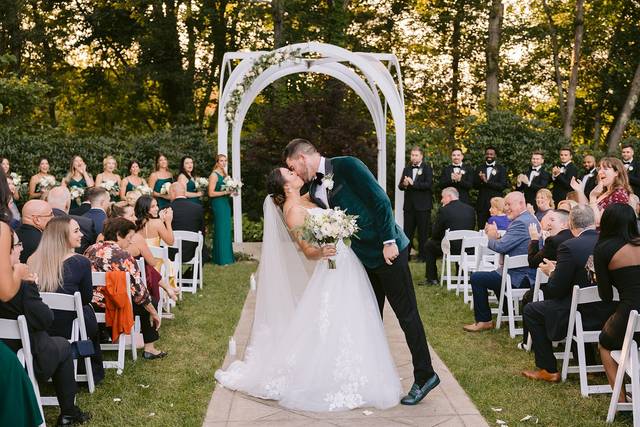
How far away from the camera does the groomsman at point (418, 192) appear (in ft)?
40.9

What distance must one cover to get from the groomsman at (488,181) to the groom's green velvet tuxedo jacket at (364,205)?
27.8 ft

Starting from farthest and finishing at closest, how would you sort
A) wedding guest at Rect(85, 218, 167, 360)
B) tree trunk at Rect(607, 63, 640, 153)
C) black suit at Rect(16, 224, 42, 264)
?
tree trunk at Rect(607, 63, 640, 153) < black suit at Rect(16, 224, 42, 264) < wedding guest at Rect(85, 218, 167, 360)

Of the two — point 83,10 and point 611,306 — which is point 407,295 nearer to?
point 611,306

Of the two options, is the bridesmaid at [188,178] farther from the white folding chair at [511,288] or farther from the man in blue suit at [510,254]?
the white folding chair at [511,288]

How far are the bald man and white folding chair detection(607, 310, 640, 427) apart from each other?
4890 millimetres

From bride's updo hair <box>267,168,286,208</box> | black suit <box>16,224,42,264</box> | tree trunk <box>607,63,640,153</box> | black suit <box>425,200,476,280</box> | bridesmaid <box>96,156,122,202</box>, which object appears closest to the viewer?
bride's updo hair <box>267,168,286,208</box>

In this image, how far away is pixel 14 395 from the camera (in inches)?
129

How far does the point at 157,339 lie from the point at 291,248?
1.75m

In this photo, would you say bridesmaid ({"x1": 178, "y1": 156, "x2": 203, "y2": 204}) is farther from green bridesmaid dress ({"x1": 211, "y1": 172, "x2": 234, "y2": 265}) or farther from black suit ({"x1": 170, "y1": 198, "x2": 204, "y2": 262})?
black suit ({"x1": 170, "y1": 198, "x2": 204, "y2": 262})

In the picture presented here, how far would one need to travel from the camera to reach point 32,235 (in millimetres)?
6586

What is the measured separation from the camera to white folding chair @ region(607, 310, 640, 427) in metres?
4.43

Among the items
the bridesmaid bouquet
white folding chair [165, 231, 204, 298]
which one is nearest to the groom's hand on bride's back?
white folding chair [165, 231, 204, 298]

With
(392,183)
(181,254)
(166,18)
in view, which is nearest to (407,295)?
(181,254)

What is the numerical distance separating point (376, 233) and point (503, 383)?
5.69 feet
